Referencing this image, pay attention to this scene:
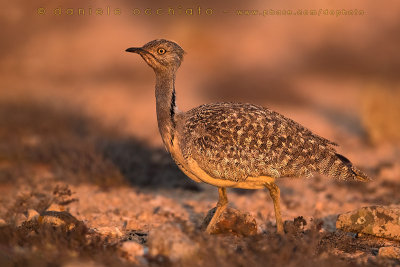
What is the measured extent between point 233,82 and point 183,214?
10.2 m

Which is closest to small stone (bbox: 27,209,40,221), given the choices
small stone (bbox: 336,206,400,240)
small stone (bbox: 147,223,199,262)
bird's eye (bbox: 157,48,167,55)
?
small stone (bbox: 147,223,199,262)

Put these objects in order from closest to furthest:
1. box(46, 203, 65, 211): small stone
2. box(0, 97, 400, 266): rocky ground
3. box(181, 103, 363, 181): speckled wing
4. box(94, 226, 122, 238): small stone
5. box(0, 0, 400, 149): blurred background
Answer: box(0, 97, 400, 266): rocky ground → box(181, 103, 363, 181): speckled wing → box(94, 226, 122, 238): small stone → box(46, 203, 65, 211): small stone → box(0, 0, 400, 149): blurred background

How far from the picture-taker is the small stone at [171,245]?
150 inches

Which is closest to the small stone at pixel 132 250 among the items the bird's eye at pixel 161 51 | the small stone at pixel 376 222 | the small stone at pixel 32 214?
the small stone at pixel 32 214

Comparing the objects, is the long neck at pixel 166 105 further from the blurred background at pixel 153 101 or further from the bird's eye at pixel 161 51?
the blurred background at pixel 153 101

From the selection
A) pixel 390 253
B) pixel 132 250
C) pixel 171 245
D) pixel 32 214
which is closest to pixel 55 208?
pixel 32 214

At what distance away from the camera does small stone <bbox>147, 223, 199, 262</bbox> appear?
150 inches

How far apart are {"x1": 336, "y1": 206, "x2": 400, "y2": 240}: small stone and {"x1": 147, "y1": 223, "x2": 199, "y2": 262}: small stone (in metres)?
1.75

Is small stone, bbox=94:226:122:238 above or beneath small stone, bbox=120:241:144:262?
beneath

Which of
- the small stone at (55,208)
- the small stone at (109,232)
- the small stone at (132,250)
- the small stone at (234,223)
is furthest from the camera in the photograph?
the small stone at (55,208)

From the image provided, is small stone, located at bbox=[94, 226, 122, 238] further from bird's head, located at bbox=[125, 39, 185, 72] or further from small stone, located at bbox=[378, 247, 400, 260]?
small stone, located at bbox=[378, 247, 400, 260]

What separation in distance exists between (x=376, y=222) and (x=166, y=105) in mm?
2211

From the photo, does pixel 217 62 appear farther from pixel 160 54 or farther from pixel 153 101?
pixel 160 54

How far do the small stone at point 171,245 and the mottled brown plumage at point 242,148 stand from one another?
696mm
